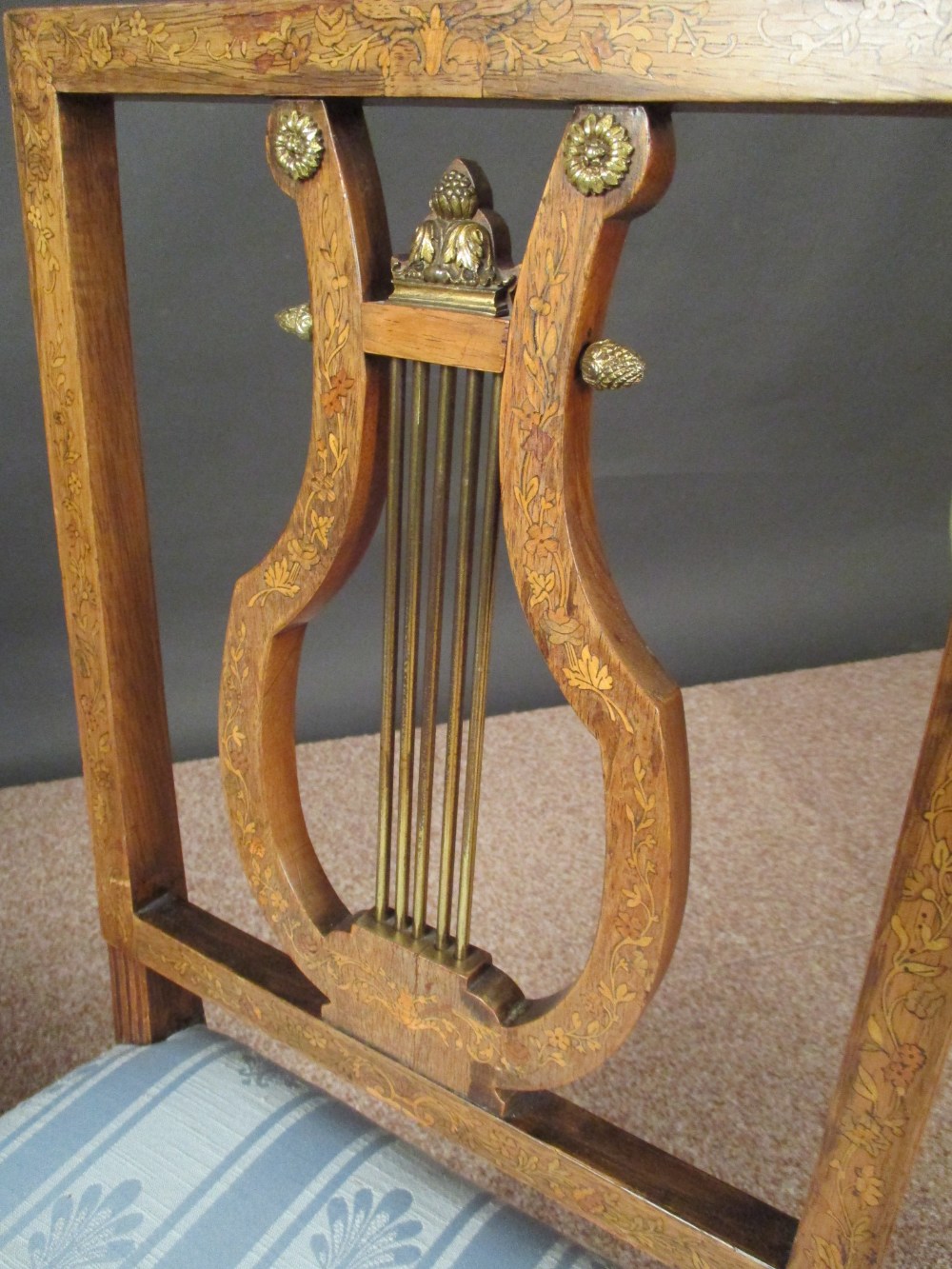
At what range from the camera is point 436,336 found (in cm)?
53

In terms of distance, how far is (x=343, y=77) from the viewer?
507mm

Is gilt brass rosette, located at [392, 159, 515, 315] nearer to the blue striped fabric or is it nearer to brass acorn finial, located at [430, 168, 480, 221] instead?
brass acorn finial, located at [430, 168, 480, 221]

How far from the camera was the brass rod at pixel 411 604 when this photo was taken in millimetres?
541

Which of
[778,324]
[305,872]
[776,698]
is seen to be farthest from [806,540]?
[305,872]

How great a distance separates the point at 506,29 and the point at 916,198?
5.05ft

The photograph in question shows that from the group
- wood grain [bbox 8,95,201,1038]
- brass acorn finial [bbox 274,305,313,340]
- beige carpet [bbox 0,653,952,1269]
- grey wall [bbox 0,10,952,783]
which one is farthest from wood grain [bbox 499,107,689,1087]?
grey wall [bbox 0,10,952,783]

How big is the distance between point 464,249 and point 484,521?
120 mm

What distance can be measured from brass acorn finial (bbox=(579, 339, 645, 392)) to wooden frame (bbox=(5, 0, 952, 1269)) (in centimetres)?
5

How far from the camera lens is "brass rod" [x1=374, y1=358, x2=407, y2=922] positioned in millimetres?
564

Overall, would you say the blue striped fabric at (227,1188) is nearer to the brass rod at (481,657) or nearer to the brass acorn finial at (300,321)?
the brass rod at (481,657)

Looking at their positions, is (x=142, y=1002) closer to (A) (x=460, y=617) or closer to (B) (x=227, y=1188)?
(B) (x=227, y=1188)

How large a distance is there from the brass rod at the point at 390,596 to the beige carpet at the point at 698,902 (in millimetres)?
Result: 613

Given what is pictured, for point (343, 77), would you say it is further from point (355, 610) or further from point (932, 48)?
point (355, 610)

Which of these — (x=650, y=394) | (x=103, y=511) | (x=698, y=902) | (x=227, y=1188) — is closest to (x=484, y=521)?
(x=103, y=511)
